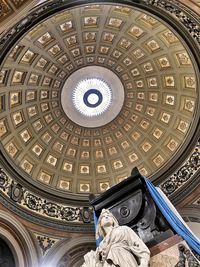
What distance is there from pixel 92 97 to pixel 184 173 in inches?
220

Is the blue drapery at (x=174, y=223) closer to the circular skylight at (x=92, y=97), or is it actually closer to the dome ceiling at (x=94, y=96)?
the dome ceiling at (x=94, y=96)

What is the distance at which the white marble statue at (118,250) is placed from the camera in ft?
16.1

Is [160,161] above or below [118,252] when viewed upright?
above

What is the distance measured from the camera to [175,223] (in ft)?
21.8

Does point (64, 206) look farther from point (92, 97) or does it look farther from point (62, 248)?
point (92, 97)

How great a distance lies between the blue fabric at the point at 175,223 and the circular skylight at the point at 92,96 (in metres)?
9.20

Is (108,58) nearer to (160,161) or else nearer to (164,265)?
(160,161)

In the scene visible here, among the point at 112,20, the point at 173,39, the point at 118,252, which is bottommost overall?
the point at 118,252

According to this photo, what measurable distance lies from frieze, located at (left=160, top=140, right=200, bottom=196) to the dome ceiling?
0.74m

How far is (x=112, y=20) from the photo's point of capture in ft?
42.9

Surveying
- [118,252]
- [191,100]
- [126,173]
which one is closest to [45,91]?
[126,173]

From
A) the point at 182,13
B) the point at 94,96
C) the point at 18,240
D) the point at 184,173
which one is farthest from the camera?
the point at 94,96

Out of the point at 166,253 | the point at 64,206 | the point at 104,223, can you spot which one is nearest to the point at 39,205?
the point at 64,206

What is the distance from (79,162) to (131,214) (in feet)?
30.3
